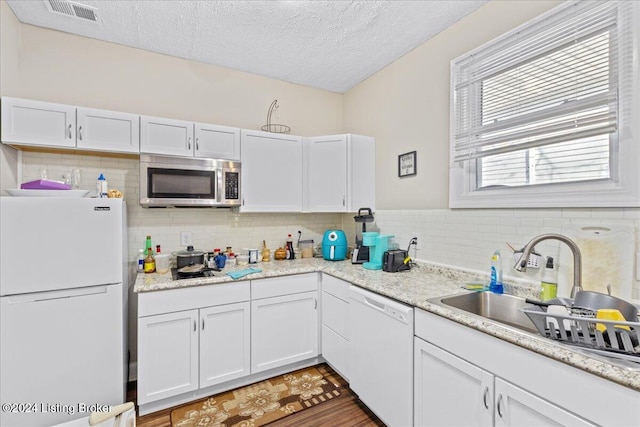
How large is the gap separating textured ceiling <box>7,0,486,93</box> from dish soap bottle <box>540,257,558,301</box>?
1739 mm

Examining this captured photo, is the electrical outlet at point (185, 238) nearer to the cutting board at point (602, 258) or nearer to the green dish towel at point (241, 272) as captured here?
the green dish towel at point (241, 272)

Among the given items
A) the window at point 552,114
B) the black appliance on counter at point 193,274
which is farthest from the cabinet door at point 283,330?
the window at point 552,114

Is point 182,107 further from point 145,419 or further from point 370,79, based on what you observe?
point 145,419

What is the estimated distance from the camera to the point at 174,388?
2.07m

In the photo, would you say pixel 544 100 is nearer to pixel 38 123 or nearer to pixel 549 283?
pixel 549 283

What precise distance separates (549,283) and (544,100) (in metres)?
1.02

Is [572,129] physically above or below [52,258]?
above

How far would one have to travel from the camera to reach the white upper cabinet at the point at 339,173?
9.53 ft

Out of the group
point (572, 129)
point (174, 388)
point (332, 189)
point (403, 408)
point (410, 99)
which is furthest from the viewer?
point (332, 189)

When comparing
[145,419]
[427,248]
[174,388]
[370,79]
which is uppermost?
[370,79]

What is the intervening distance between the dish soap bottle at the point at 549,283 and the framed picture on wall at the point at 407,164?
1197 millimetres

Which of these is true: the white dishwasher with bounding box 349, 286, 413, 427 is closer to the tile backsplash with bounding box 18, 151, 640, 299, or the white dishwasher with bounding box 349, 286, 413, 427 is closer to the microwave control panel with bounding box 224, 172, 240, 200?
the tile backsplash with bounding box 18, 151, 640, 299

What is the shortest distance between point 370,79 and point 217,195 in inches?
76.8

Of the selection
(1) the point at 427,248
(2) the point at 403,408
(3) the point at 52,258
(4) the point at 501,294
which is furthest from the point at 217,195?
(4) the point at 501,294
